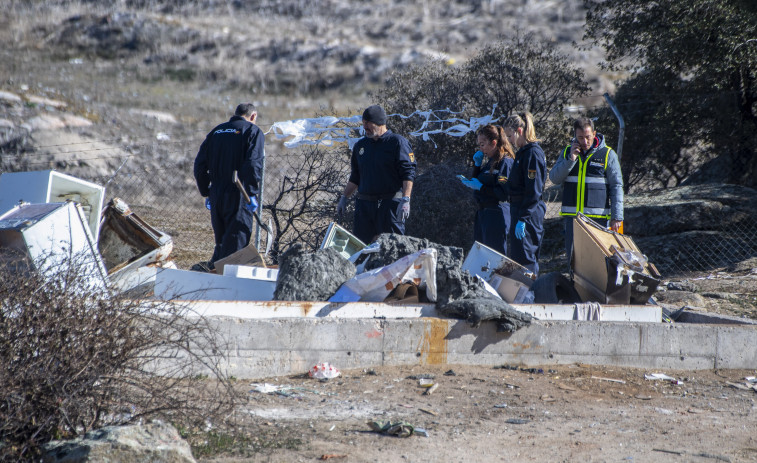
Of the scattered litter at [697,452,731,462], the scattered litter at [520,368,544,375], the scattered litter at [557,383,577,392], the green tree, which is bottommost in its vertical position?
the scattered litter at [697,452,731,462]

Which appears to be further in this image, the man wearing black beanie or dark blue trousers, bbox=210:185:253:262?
dark blue trousers, bbox=210:185:253:262

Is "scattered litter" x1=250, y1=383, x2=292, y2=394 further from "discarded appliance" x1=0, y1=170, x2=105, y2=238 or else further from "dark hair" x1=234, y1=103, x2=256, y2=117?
"dark hair" x1=234, y1=103, x2=256, y2=117

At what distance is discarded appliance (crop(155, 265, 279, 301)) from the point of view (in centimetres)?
568

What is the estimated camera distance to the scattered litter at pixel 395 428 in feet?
12.9

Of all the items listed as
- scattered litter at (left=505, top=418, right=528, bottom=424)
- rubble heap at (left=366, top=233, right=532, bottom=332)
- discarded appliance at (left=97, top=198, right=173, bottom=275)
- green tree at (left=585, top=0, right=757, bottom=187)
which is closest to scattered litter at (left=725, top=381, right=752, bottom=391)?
rubble heap at (left=366, top=233, right=532, bottom=332)

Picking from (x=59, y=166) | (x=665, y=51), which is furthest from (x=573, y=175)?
(x=59, y=166)

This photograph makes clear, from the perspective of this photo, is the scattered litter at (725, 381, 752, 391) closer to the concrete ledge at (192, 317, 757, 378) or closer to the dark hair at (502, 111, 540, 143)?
the concrete ledge at (192, 317, 757, 378)

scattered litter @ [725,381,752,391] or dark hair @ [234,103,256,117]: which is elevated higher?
dark hair @ [234,103,256,117]

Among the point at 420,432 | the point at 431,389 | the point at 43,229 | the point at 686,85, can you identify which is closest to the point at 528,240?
the point at 431,389

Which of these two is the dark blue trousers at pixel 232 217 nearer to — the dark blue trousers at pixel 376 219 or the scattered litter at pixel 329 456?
the dark blue trousers at pixel 376 219

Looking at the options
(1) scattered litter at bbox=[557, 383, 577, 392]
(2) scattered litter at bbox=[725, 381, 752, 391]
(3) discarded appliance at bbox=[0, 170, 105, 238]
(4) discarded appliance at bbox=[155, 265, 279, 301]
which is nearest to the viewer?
(1) scattered litter at bbox=[557, 383, 577, 392]

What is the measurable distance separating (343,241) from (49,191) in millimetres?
2492

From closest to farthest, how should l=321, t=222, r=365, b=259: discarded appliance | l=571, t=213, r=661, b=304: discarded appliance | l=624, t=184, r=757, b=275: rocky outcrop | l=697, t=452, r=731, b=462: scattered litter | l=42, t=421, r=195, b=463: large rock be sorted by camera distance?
l=42, t=421, r=195, b=463: large rock, l=697, t=452, r=731, b=462: scattered litter, l=571, t=213, r=661, b=304: discarded appliance, l=321, t=222, r=365, b=259: discarded appliance, l=624, t=184, r=757, b=275: rocky outcrop

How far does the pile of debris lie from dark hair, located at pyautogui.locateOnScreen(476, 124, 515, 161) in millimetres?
1154
